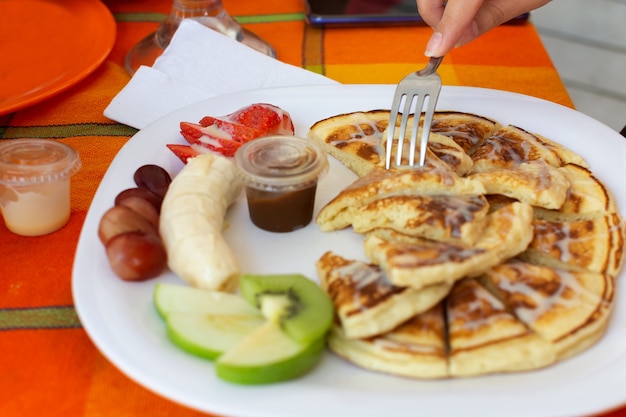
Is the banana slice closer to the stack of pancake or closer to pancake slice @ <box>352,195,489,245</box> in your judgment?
the stack of pancake

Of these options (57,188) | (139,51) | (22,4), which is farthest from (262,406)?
(22,4)

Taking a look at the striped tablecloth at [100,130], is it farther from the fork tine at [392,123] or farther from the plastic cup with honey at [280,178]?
the fork tine at [392,123]

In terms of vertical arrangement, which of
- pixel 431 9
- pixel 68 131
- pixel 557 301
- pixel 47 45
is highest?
pixel 431 9

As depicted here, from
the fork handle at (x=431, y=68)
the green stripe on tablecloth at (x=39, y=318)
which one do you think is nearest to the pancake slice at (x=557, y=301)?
the fork handle at (x=431, y=68)

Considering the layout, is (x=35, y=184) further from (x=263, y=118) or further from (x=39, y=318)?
(x=263, y=118)

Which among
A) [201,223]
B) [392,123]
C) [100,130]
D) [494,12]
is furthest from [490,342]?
[100,130]

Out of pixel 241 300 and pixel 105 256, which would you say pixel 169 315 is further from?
pixel 105 256
